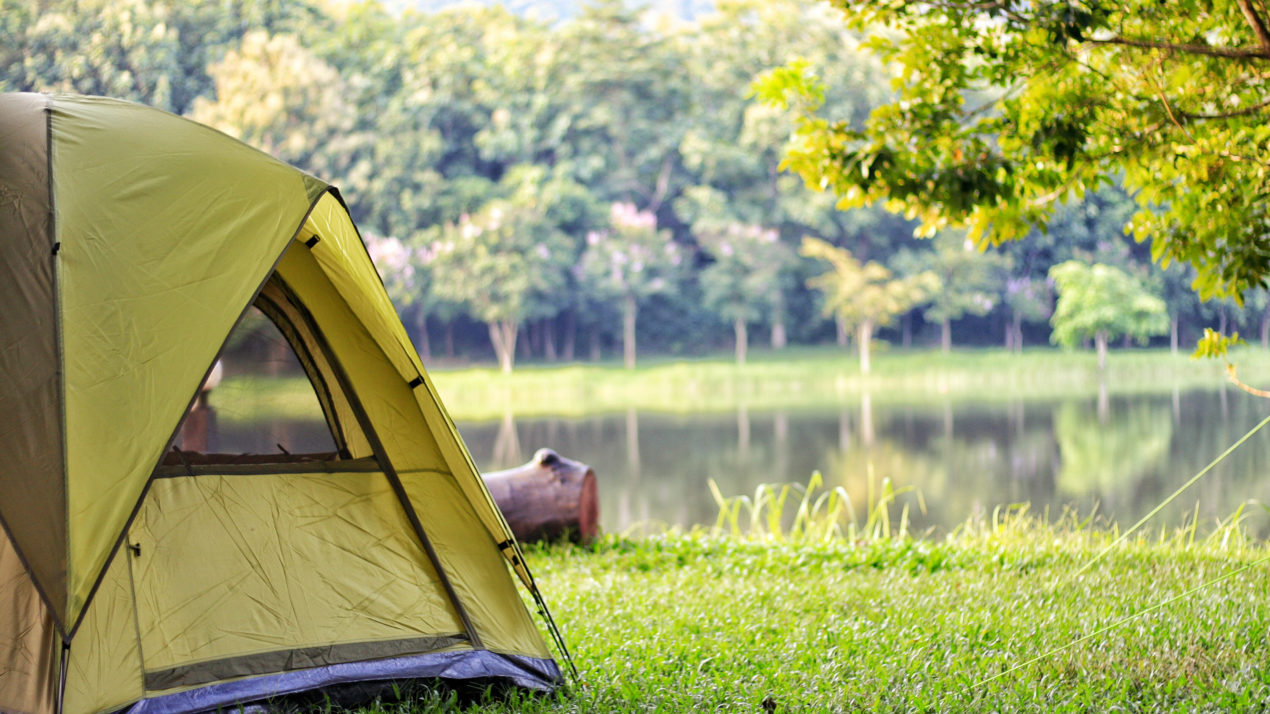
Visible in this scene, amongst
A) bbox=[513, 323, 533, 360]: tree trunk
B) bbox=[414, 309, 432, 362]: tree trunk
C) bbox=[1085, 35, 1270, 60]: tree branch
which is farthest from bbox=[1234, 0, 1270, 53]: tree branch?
bbox=[513, 323, 533, 360]: tree trunk

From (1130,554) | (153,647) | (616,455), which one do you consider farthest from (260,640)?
(616,455)

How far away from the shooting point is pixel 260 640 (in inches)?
109

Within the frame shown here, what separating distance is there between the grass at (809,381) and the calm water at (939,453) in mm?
2044

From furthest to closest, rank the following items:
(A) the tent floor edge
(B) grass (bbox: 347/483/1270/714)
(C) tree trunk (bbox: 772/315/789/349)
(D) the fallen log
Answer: (C) tree trunk (bbox: 772/315/789/349), (D) the fallen log, (B) grass (bbox: 347/483/1270/714), (A) the tent floor edge

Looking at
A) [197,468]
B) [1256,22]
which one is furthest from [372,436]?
[1256,22]

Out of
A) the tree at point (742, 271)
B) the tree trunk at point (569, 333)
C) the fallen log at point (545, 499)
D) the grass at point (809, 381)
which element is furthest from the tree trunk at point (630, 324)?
the fallen log at point (545, 499)

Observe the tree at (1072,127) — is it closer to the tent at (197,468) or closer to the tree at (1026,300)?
the tent at (197,468)

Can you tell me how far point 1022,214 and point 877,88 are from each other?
26.4 metres

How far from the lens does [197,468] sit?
9.55 feet

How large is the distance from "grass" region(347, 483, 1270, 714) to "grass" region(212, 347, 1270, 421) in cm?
1541

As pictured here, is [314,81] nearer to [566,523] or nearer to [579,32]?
[579,32]

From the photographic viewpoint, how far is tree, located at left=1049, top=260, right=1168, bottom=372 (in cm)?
2655

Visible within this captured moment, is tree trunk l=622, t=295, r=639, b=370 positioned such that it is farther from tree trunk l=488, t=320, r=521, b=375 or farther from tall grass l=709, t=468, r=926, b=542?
tall grass l=709, t=468, r=926, b=542

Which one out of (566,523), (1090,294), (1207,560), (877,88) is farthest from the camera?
(877,88)
